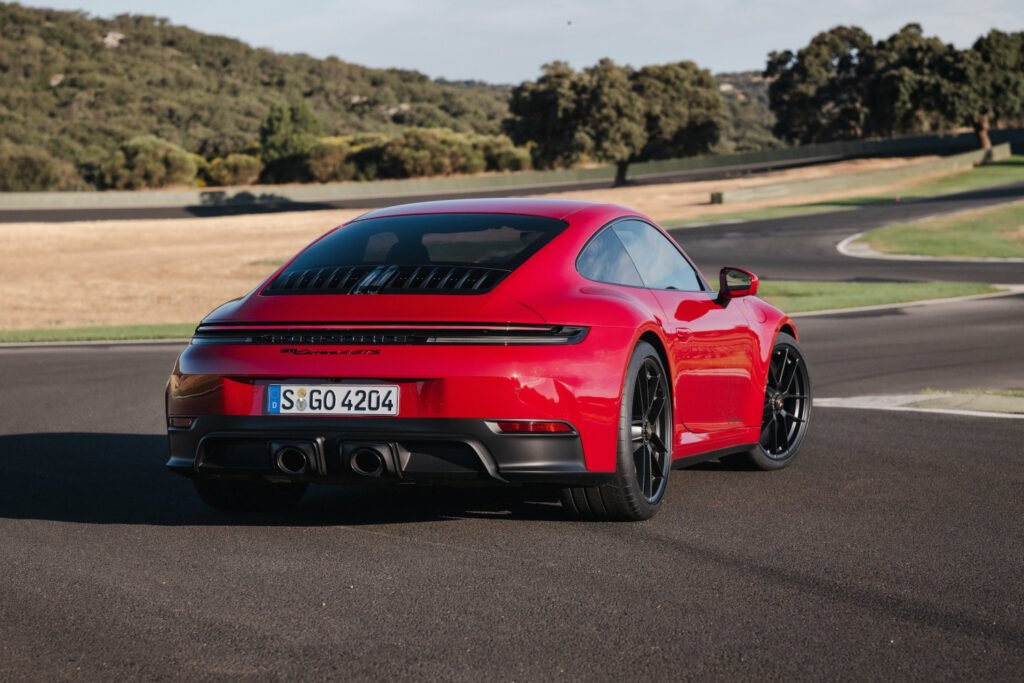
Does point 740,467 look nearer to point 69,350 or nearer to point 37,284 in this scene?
point 69,350

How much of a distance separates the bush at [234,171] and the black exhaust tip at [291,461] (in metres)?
93.3

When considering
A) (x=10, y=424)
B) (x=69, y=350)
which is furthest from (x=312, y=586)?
(x=69, y=350)

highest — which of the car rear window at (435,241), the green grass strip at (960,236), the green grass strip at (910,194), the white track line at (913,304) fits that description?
the car rear window at (435,241)

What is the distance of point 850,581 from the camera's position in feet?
17.0

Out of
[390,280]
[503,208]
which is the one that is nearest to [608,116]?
[503,208]

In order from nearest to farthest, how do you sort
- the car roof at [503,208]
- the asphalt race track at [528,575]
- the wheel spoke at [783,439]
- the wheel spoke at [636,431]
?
1. the asphalt race track at [528,575]
2. the wheel spoke at [636,431]
3. the car roof at [503,208]
4. the wheel spoke at [783,439]

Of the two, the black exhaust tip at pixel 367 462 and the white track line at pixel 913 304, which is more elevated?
the black exhaust tip at pixel 367 462

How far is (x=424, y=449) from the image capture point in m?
5.75

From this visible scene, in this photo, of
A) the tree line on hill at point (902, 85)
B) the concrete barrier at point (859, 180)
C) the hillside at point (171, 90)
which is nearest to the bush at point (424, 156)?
the hillside at point (171, 90)

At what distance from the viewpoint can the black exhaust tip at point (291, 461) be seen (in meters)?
5.80

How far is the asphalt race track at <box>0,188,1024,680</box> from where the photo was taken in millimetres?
4199

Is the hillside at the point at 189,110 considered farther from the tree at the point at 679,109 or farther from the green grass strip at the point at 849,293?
the green grass strip at the point at 849,293

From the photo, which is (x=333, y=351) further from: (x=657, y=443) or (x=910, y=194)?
(x=910, y=194)

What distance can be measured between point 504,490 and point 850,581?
251cm
